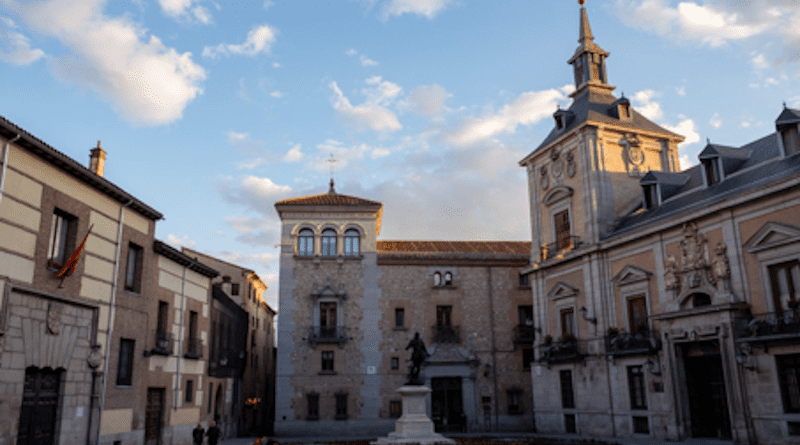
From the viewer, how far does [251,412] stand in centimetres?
4047

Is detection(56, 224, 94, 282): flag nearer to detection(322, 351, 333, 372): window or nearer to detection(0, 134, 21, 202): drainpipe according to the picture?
detection(0, 134, 21, 202): drainpipe

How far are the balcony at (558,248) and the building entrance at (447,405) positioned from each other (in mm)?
9044

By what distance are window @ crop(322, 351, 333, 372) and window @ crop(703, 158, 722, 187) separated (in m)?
22.0

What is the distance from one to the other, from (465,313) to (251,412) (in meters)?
16.0

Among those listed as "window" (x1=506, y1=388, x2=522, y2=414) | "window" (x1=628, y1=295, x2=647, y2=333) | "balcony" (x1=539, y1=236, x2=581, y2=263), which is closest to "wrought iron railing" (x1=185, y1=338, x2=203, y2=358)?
"balcony" (x1=539, y1=236, x2=581, y2=263)

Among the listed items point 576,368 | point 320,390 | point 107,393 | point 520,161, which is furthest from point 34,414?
point 520,161

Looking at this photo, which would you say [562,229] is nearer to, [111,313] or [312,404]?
[312,404]

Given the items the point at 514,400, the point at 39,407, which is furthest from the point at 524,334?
the point at 39,407

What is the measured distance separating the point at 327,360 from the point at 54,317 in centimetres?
2119

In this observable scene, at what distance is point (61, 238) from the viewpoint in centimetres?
1666

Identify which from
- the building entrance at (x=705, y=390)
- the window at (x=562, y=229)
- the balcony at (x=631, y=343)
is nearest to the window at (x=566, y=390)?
the balcony at (x=631, y=343)

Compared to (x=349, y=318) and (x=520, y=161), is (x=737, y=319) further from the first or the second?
(x=349, y=318)

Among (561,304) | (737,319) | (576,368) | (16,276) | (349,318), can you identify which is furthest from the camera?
(349,318)

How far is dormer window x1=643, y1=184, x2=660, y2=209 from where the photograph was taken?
29.1 metres
